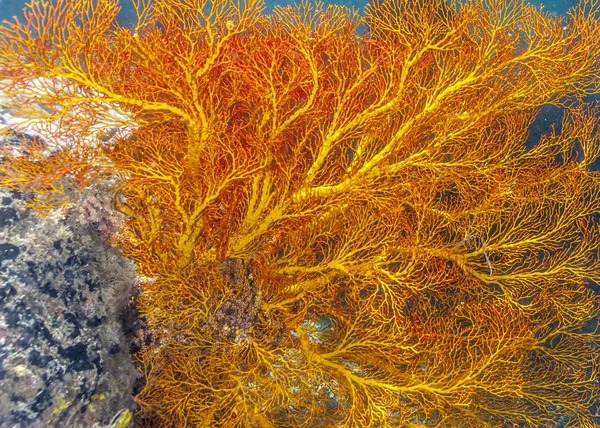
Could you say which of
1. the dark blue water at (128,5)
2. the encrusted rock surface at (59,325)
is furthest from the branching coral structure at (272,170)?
the dark blue water at (128,5)

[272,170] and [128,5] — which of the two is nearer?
[272,170]

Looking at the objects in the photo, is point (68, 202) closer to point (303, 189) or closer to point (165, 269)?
point (165, 269)

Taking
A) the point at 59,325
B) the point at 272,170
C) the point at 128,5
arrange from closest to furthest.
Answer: the point at 59,325 → the point at 272,170 → the point at 128,5

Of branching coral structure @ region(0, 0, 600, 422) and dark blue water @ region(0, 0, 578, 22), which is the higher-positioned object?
dark blue water @ region(0, 0, 578, 22)

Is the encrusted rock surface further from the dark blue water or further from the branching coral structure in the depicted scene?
the dark blue water

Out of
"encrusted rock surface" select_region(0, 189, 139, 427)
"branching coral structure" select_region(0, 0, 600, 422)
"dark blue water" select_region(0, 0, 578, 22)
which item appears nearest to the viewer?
"encrusted rock surface" select_region(0, 189, 139, 427)

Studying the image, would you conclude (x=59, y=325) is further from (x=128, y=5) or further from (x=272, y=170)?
(x=128, y=5)

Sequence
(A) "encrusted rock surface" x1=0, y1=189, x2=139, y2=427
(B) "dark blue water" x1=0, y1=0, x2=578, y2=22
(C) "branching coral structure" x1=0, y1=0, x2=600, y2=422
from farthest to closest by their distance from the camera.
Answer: (B) "dark blue water" x1=0, y1=0, x2=578, y2=22, (C) "branching coral structure" x1=0, y1=0, x2=600, y2=422, (A) "encrusted rock surface" x1=0, y1=189, x2=139, y2=427

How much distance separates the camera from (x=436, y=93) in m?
3.11

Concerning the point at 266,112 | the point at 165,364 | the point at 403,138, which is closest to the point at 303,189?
the point at 266,112

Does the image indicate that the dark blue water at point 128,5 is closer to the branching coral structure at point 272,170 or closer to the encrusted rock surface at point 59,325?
the branching coral structure at point 272,170

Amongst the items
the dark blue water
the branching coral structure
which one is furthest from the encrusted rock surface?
the dark blue water

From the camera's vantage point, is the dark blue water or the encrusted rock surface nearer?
the encrusted rock surface

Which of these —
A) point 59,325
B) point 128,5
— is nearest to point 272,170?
point 59,325
